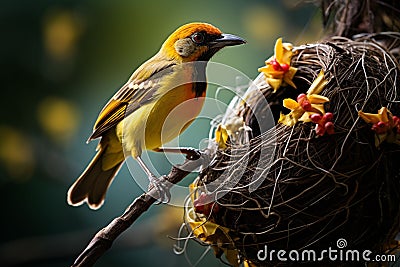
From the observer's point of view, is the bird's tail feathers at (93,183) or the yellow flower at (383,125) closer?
the yellow flower at (383,125)

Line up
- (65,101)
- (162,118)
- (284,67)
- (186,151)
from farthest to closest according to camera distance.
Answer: (65,101), (284,67), (186,151), (162,118)

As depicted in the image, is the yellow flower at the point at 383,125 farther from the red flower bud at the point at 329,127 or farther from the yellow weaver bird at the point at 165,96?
the yellow weaver bird at the point at 165,96

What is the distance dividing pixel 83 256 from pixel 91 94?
2.82ft

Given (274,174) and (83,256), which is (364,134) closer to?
(274,174)

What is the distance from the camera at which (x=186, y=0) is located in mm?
1910

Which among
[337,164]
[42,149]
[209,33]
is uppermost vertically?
[209,33]

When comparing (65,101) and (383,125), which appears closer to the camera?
(383,125)

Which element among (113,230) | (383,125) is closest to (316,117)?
(383,125)

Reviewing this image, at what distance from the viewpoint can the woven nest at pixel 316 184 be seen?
129 centimetres

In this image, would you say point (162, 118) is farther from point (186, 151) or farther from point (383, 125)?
point (383, 125)

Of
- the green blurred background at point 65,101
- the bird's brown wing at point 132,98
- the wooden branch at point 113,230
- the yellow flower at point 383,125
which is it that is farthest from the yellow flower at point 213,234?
the green blurred background at point 65,101

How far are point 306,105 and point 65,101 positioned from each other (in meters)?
1.16

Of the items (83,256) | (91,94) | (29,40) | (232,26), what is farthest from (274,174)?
(29,40)

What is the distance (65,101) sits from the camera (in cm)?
221
